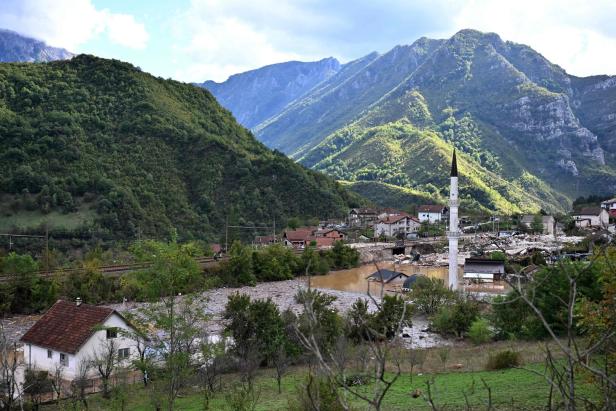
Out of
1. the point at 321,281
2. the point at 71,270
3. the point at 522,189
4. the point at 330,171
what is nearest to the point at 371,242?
the point at 321,281

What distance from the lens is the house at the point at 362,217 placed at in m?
83.5

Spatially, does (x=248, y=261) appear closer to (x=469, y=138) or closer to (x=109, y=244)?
(x=109, y=244)

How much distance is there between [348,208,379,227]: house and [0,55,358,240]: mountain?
3429 mm

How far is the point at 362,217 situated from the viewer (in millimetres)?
85062

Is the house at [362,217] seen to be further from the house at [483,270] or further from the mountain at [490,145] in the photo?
the house at [483,270]

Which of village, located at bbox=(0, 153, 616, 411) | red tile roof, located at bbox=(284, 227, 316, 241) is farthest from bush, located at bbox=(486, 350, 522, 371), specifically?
red tile roof, located at bbox=(284, 227, 316, 241)

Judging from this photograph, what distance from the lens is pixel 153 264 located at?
48.2 ft

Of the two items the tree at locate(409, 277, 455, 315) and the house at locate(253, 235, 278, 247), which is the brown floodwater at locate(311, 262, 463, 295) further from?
the house at locate(253, 235, 278, 247)

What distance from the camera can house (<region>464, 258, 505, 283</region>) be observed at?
45.9 meters

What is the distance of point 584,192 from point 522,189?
20.5 meters

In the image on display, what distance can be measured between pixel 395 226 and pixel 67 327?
2433 inches

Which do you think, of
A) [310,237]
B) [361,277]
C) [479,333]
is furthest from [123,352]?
[310,237]

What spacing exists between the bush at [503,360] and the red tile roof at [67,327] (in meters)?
12.6

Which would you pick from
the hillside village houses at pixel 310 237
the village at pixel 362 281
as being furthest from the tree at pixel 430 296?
the hillside village houses at pixel 310 237
